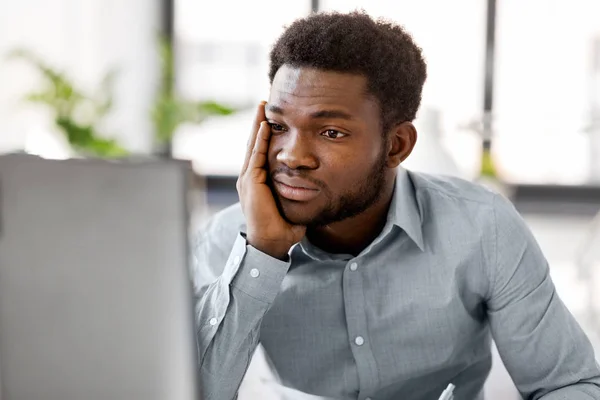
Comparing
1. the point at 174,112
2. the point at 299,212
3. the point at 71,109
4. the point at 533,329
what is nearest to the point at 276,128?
the point at 299,212

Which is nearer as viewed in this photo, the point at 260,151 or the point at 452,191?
the point at 260,151

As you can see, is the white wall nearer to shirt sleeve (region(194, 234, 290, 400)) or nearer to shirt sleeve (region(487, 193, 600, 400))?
shirt sleeve (region(194, 234, 290, 400))

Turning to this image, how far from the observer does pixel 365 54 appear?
44.5 inches

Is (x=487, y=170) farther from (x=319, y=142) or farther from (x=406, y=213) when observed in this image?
(x=319, y=142)

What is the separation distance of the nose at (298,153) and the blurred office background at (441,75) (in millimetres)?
3607

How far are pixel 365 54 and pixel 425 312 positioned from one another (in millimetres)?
440

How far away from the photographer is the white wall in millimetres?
4113

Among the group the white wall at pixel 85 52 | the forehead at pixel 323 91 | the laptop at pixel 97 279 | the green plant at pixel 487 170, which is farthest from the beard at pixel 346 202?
the white wall at pixel 85 52

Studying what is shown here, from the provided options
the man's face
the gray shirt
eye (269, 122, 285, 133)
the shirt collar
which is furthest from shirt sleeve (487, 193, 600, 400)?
eye (269, 122, 285, 133)

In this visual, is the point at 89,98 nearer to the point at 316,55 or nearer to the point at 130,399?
the point at 316,55

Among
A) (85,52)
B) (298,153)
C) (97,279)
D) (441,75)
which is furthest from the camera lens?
A: (441,75)

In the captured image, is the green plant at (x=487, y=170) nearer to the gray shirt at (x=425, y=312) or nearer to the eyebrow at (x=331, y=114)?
the gray shirt at (x=425, y=312)

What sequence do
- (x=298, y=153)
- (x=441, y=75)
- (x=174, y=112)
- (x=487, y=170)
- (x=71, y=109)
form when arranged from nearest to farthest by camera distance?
(x=298, y=153) < (x=487, y=170) < (x=71, y=109) < (x=174, y=112) < (x=441, y=75)

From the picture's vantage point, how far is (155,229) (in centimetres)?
58
